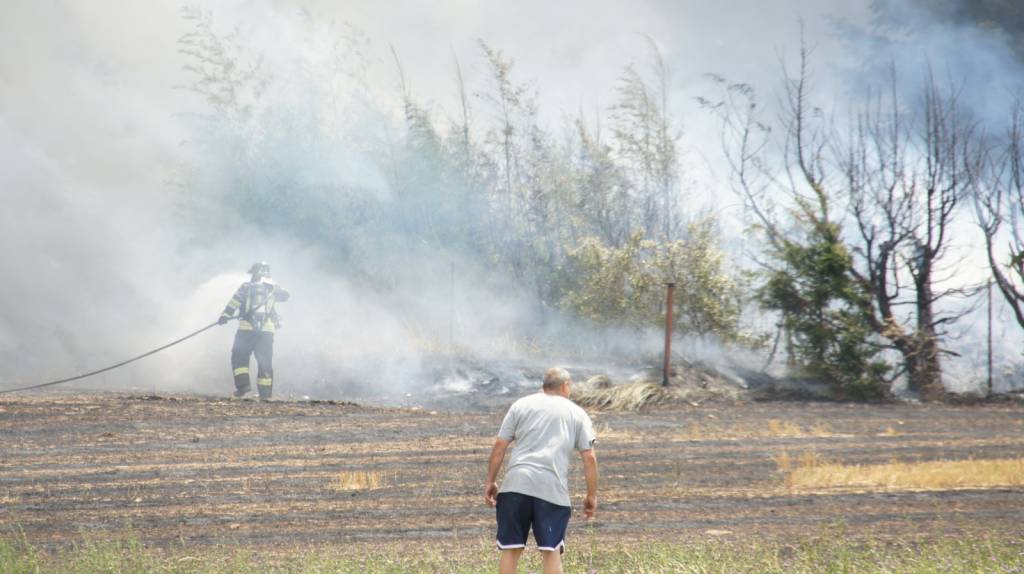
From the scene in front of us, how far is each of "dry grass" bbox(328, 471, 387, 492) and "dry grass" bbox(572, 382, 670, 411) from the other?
729cm

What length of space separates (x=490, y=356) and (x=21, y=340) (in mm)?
12429

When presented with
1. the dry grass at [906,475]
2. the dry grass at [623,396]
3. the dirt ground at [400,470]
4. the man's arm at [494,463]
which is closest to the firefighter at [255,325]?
the dirt ground at [400,470]

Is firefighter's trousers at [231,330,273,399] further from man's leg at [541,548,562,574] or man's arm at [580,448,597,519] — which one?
man's leg at [541,548,562,574]

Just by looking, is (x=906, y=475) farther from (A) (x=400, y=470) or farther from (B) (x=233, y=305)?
(B) (x=233, y=305)

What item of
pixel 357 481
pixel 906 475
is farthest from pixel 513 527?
pixel 906 475

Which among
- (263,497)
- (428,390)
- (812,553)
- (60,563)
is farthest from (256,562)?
(428,390)

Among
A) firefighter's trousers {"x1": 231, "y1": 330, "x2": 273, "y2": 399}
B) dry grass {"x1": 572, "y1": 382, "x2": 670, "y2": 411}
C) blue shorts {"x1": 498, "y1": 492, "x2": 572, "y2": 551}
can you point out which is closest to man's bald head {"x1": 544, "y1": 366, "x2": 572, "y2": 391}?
blue shorts {"x1": 498, "y1": 492, "x2": 572, "y2": 551}

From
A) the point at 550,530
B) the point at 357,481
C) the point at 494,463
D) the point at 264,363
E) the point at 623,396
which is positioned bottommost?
the point at 357,481

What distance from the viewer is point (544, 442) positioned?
5773 millimetres

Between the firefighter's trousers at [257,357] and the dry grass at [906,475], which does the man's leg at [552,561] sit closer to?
the dry grass at [906,475]

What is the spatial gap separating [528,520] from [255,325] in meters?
11.8

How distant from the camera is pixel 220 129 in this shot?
26.8 m

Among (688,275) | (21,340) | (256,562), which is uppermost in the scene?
(688,275)

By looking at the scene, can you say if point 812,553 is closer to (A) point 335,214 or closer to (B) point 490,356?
(B) point 490,356
